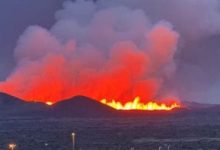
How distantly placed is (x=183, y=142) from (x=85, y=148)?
92.1ft

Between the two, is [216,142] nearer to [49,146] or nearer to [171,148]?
[171,148]

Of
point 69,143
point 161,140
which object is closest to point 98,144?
point 69,143

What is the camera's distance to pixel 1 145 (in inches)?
6905

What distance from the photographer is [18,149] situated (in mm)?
159875

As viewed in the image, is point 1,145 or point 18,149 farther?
point 1,145

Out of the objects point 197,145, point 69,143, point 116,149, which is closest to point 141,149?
point 116,149

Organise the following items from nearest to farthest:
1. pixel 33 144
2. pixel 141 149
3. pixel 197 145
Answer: pixel 141 149
pixel 197 145
pixel 33 144

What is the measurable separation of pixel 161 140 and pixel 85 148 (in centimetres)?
3183

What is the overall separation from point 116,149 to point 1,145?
2936 cm

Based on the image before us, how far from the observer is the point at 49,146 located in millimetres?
173875

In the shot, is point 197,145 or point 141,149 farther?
point 197,145

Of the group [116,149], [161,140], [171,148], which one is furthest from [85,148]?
[161,140]

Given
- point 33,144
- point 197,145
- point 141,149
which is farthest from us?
point 33,144

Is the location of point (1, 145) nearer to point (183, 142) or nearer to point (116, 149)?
point (116, 149)
